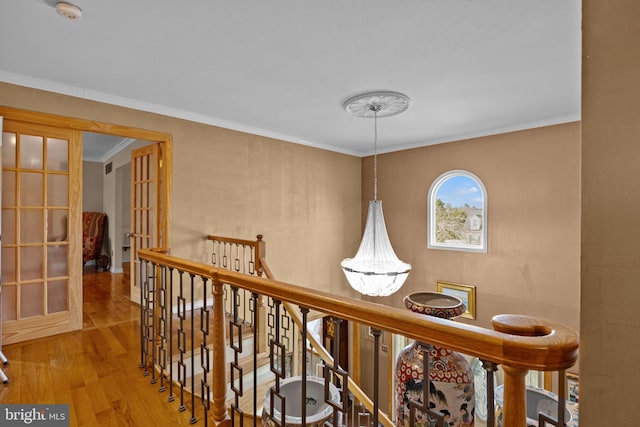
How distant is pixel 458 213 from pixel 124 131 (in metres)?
4.55

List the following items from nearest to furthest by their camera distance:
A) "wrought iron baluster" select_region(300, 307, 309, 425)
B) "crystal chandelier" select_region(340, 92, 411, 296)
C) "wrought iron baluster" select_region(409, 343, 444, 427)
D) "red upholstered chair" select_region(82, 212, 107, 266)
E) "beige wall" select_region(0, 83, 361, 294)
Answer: "wrought iron baluster" select_region(409, 343, 444, 427) < "wrought iron baluster" select_region(300, 307, 309, 425) < "crystal chandelier" select_region(340, 92, 411, 296) < "beige wall" select_region(0, 83, 361, 294) < "red upholstered chair" select_region(82, 212, 107, 266)

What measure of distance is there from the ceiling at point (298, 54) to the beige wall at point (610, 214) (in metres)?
1.54

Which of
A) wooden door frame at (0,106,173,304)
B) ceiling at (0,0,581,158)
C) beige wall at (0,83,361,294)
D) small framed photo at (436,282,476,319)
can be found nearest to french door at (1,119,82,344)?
wooden door frame at (0,106,173,304)

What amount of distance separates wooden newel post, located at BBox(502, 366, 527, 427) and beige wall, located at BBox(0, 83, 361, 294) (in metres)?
3.52

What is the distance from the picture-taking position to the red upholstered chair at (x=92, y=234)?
6090mm

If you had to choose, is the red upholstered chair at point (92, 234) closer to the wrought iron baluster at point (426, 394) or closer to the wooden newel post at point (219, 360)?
the wooden newel post at point (219, 360)

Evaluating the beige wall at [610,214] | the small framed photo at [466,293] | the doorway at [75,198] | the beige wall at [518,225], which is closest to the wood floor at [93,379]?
the doorway at [75,198]

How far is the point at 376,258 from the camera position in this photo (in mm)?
3070

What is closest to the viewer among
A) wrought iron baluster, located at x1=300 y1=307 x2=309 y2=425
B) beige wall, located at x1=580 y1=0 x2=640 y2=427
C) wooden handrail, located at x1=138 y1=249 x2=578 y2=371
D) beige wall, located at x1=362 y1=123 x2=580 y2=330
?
beige wall, located at x1=580 y1=0 x2=640 y2=427

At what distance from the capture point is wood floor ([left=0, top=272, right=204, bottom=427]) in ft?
6.00

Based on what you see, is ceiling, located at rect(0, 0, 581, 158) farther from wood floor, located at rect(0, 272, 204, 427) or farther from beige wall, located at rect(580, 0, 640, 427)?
wood floor, located at rect(0, 272, 204, 427)

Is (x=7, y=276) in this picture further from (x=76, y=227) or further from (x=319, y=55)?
(x=319, y=55)

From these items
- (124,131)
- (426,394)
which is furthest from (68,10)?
(426,394)

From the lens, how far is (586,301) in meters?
0.58
